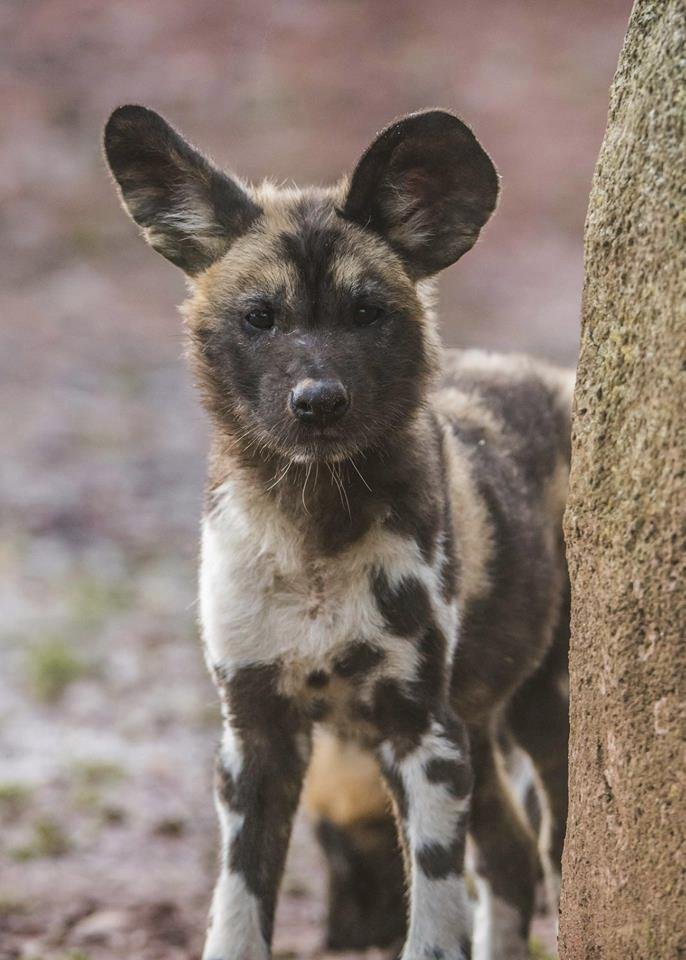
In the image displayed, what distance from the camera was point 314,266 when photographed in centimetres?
393

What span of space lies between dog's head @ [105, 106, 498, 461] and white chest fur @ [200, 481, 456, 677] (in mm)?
257

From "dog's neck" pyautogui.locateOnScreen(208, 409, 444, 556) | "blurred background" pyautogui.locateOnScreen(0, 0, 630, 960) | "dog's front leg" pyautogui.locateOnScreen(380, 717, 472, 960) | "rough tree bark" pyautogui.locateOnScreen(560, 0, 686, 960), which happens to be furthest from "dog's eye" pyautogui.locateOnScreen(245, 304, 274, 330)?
"blurred background" pyautogui.locateOnScreen(0, 0, 630, 960)

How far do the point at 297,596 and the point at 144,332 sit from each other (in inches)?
410

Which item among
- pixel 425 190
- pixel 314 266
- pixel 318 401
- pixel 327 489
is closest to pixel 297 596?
pixel 327 489

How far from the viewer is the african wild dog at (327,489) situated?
12.7 feet

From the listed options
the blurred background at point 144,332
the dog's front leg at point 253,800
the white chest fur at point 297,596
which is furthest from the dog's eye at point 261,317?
the blurred background at point 144,332

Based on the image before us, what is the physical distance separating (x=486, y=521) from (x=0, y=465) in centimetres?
678

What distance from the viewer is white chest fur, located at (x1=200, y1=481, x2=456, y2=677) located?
388 cm

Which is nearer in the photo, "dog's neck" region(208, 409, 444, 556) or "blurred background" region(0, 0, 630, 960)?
"dog's neck" region(208, 409, 444, 556)

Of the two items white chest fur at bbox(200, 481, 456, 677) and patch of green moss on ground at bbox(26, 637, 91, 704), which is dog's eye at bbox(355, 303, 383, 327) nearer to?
white chest fur at bbox(200, 481, 456, 677)

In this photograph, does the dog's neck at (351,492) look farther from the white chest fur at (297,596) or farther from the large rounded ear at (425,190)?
the large rounded ear at (425,190)

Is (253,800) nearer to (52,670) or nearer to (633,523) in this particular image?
(633,523)

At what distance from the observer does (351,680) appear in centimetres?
391

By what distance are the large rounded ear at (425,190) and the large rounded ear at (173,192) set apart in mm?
337
